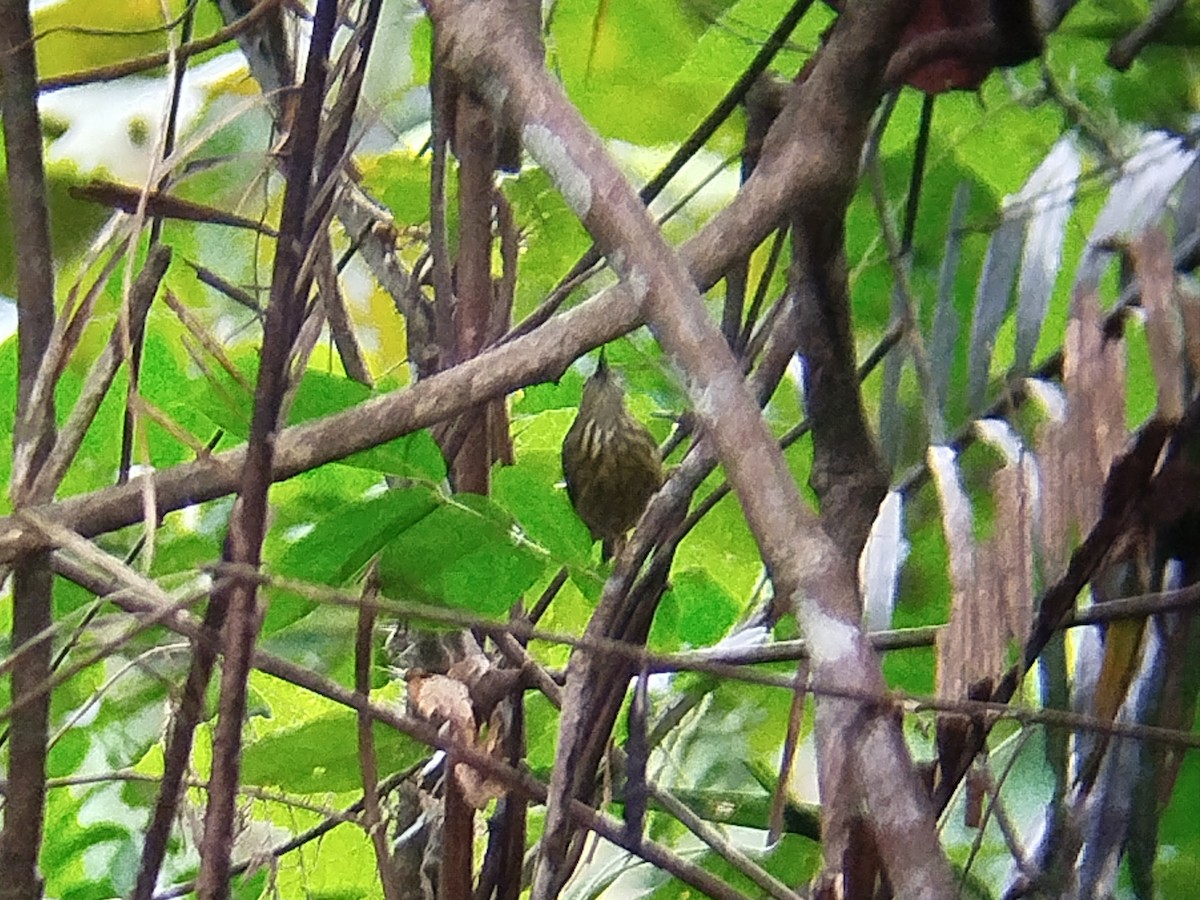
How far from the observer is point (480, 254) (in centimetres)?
49

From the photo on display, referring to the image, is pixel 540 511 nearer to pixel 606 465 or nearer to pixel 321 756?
pixel 606 465

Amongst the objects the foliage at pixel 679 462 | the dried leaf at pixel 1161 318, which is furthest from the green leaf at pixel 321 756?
the dried leaf at pixel 1161 318

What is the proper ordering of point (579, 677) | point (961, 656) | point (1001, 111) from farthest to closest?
point (1001, 111) < point (579, 677) < point (961, 656)

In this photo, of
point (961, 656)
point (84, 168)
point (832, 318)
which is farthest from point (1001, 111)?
point (84, 168)

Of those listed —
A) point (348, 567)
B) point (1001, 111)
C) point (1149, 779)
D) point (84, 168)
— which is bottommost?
point (1149, 779)

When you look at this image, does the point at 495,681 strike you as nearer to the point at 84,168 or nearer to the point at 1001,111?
the point at 1001,111

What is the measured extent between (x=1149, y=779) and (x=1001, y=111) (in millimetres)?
360

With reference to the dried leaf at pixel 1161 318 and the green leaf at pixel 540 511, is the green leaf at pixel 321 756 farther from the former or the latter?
the dried leaf at pixel 1161 318

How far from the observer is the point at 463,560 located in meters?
0.51

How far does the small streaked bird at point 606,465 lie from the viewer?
57cm

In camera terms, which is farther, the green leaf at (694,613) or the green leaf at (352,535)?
the green leaf at (694,613)

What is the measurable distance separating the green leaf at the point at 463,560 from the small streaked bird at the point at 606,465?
0.06 meters

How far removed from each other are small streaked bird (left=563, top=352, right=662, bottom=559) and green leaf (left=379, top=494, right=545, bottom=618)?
0.18ft

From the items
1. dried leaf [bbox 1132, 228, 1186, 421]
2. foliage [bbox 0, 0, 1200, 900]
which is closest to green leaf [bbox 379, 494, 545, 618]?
foliage [bbox 0, 0, 1200, 900]
